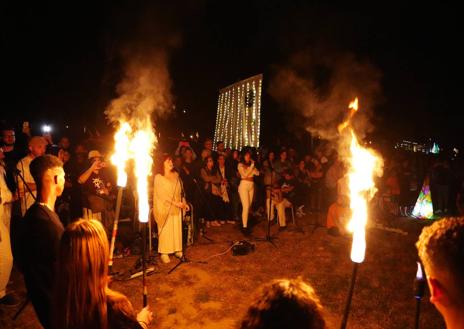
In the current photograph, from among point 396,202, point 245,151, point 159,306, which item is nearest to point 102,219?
point 159,306

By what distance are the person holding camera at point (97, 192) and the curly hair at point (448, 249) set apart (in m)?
6.34

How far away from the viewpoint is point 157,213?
7.20 m

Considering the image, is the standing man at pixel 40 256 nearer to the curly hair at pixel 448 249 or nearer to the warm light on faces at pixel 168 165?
the curly hair at pixel 448 249

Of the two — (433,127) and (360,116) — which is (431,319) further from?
(433,127)

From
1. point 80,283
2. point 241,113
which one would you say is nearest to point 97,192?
point 80,283

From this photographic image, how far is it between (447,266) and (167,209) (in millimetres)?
6235

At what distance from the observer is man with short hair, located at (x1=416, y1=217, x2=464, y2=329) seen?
1421 millimetres

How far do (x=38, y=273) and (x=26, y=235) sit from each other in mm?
334

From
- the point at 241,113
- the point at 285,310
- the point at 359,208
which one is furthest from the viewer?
the point at 241,113

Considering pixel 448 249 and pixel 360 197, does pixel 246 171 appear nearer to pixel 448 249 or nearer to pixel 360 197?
pixel 360 197

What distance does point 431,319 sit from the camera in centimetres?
500

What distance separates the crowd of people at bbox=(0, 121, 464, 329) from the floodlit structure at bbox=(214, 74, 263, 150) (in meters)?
8.37

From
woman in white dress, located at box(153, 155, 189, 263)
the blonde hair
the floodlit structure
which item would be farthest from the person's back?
the floodlit structure

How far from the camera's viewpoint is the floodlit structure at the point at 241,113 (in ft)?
66.3
